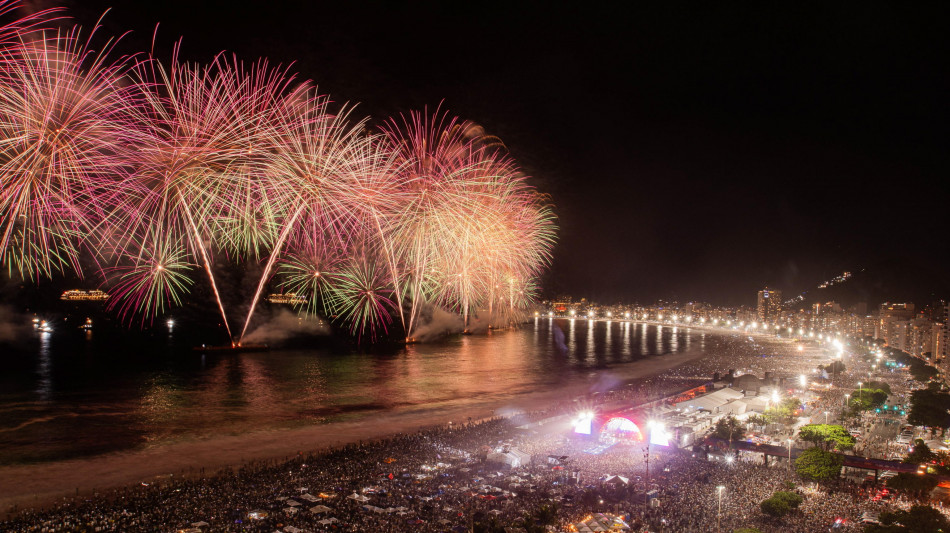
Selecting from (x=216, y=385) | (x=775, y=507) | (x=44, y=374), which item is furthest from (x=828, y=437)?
(x=44, y=374)

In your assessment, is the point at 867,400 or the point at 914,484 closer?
the point at 914,484

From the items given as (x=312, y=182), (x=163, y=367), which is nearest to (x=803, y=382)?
(x=312, y=182)

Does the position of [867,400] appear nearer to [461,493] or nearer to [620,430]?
[620,430]

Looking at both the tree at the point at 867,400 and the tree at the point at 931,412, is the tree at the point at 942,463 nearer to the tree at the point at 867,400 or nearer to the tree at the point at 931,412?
Result: the tree at the point at 931,412

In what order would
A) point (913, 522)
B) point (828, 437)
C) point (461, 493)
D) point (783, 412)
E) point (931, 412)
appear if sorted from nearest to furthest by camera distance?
point (913, 522) < point (461, 493) < point (828, 437) < point (931, 412) < point (783, 412)

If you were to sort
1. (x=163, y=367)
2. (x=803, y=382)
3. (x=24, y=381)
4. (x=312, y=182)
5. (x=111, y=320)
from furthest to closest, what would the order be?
(x=111, y=320) < (x=163, y=367) < (x=803, y=382) < (x=24, y=381) < (x=312, y=182)

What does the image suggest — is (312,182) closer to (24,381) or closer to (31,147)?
(31,147)

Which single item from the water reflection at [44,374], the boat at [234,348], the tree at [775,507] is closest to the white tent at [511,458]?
the tree at [775,507]

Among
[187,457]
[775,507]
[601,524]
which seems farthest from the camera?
[187,457]
